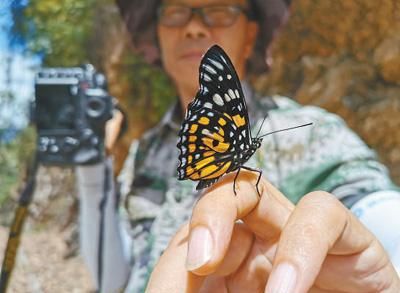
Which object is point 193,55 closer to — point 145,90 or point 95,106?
point 95,106

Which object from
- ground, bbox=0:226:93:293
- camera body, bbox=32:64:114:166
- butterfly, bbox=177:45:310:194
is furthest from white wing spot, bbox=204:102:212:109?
ground, bbox=0:226:93:293

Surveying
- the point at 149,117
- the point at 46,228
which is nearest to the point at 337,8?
the point at 149,117

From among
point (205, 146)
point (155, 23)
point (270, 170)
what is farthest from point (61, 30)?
point (205, 146)

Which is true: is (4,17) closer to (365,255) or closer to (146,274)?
(146,274)

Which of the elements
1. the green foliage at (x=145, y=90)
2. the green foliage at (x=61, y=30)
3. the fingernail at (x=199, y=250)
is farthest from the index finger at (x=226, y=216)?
the green foliage at (x=145, y=90)

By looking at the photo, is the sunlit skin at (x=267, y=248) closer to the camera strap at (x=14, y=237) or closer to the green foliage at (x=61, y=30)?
the camera strap at (x=14, y=237)
